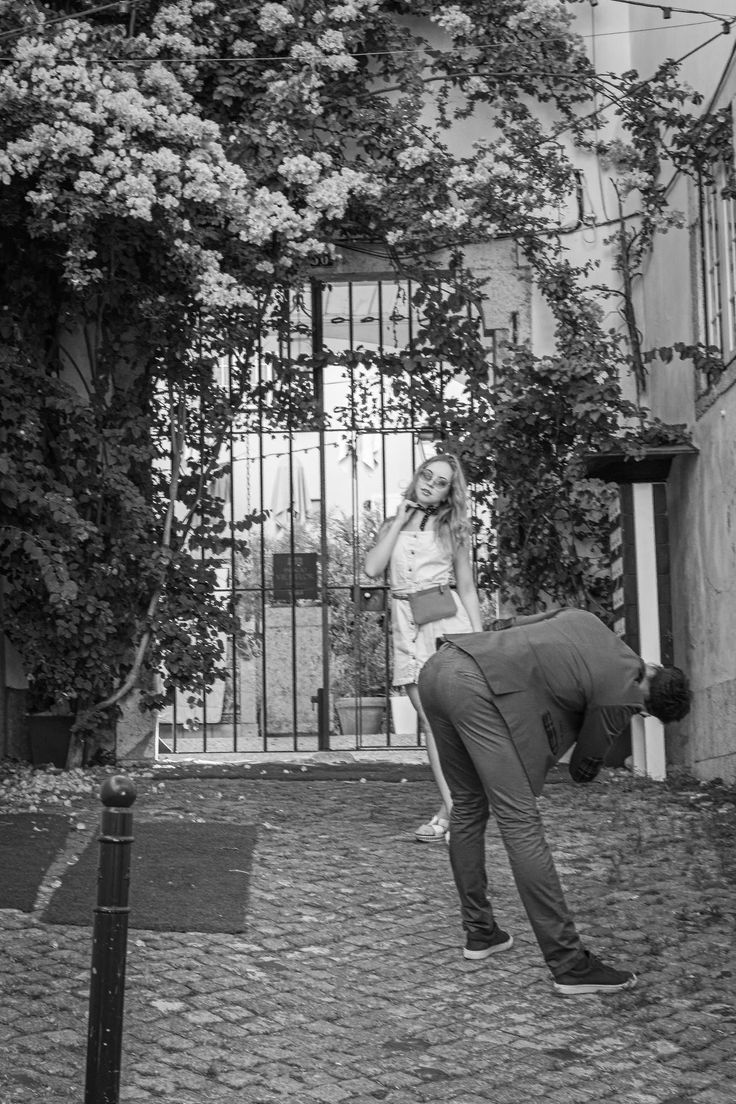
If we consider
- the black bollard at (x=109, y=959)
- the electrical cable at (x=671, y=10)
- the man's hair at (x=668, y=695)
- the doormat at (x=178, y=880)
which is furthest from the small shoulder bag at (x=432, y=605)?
the electrical cable at (x=671, y=10)

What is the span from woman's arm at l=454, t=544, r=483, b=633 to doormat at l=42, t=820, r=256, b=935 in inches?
58.7

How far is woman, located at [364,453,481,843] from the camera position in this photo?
6438mm

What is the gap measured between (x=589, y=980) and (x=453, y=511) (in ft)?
8.76

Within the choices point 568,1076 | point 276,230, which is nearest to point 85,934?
point 568,1076

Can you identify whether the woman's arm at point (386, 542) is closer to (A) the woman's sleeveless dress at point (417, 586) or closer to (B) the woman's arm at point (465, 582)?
(A) the woman's sleeveless dress at point (417, 586)

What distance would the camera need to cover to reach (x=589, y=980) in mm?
4402

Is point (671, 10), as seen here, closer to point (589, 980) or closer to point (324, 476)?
point (324, 476)

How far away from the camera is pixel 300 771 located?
8727 mm

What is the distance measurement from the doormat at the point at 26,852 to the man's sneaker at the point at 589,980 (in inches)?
82.4

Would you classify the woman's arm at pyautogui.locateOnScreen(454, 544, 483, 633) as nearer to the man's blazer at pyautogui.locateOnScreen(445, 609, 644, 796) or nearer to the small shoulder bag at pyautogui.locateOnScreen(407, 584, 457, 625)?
the small shoulder bag at pyautogui.locateOnScreen(407, 584, 457, 625)

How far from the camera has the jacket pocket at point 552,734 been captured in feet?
14.5

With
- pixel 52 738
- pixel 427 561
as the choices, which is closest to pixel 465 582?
pixel 427 561

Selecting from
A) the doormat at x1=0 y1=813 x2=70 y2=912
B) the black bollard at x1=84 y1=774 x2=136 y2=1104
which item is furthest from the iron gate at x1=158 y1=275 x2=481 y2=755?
the black bollard at x1=84 y1=774 x2=136 y2=1104

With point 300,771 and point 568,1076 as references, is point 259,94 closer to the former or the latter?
point 300,771
